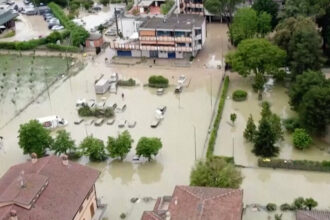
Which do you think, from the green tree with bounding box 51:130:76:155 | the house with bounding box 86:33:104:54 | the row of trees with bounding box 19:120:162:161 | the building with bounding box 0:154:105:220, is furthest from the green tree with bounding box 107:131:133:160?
the house with bounding box 86:33:104:54

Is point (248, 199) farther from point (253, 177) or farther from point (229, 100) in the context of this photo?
point (229, 100)

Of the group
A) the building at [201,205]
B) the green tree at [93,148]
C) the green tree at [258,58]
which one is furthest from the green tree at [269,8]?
the building at [201,205]

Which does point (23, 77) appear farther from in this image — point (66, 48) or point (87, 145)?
point (87, 145)

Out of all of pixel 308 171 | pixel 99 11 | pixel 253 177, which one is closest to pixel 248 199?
pixel 253 177

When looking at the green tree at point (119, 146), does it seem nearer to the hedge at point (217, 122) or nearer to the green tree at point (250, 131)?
the hedge at point (217, 122)

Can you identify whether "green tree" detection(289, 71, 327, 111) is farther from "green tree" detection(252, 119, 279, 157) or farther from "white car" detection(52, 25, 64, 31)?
"white car" detection(52, 25, 64, 31)
